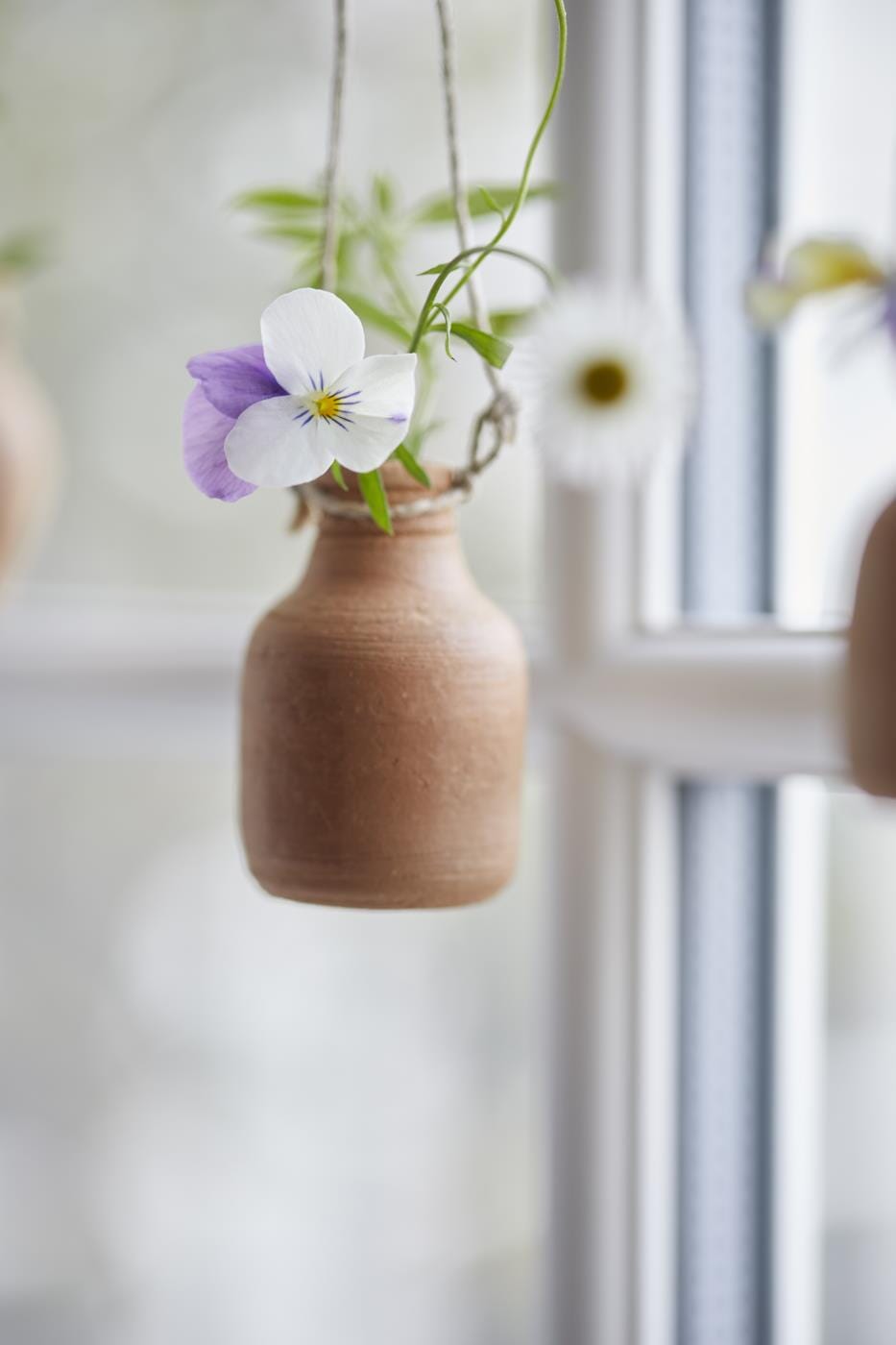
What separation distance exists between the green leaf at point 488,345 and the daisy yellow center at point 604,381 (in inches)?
14.7

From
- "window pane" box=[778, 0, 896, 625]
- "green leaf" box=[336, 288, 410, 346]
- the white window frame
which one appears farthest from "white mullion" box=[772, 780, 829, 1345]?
"green leaf" box=[336, 288, 410, 346]

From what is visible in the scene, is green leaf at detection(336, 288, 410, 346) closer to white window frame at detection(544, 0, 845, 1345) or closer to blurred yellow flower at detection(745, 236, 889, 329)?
blurred yellow flower at detection(745, 236, 889, 329)

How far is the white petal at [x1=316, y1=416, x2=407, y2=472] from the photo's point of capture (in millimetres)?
469

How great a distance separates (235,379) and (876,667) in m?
0.33

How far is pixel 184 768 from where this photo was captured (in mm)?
1229

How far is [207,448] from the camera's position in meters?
0.49

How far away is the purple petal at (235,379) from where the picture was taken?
1.56ft

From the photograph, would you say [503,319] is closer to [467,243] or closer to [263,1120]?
[467,243]

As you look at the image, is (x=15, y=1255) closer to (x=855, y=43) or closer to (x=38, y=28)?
(x=38, y=28)

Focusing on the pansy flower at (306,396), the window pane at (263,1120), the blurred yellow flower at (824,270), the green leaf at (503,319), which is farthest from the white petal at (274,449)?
the window pane at (263,1120)

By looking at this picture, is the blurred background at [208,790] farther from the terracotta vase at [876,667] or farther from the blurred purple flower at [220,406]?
the blurred purple flower at [220,406]

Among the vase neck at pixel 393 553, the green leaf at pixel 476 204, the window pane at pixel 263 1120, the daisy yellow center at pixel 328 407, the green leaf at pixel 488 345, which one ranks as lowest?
the window pane at pixel 263 1120

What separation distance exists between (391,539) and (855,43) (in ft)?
2.17

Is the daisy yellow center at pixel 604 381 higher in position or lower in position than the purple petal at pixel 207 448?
higher
